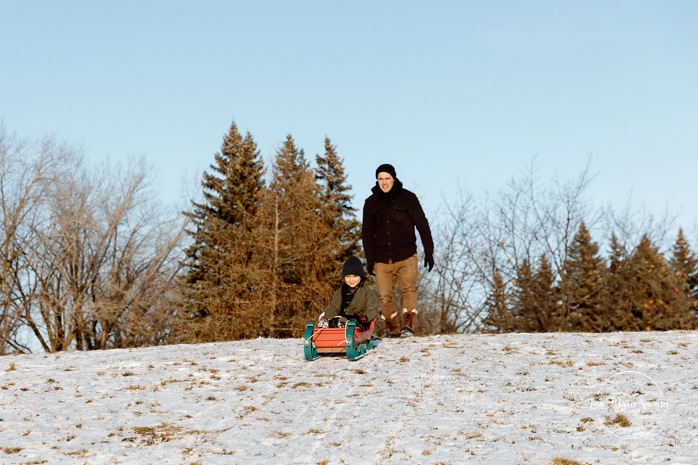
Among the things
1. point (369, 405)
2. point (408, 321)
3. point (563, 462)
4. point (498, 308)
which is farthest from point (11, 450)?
point (498, 308)

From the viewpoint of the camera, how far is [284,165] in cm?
2777

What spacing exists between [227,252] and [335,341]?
59.0 feet

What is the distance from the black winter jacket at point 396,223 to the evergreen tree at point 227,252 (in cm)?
1411

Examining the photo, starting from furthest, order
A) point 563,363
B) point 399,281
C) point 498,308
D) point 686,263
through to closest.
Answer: point 686,263 → point 498,308 → point 399,281 → point 563,363

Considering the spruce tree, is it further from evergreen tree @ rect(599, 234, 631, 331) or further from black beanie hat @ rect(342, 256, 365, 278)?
evergreen tree @ rect(599, 234, 631, 331)

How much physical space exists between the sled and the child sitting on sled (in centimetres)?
28

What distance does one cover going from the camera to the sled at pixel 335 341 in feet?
28.4

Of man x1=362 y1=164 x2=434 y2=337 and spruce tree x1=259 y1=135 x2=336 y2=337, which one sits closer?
man x1=362 y1=164 x2=434 y2=337

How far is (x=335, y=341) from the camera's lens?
884 cm

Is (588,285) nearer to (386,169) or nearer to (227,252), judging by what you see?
(227,252)

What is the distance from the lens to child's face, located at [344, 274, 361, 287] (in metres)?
9.48

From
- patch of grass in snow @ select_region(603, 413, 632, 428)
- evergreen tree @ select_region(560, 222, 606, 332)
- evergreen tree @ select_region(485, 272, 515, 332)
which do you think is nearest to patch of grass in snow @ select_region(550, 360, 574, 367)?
patch of grass in snow @ select_region(603, 413, 632, 428)

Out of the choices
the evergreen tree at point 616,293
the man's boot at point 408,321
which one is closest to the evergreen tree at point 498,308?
the evergreen tree at point 616,293

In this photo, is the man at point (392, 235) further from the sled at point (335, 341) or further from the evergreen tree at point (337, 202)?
the evergreen tree at point (337, 202)
